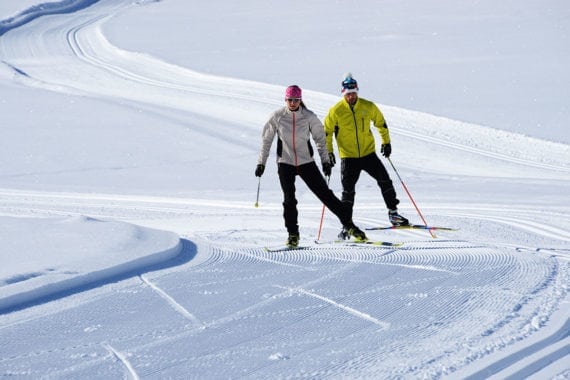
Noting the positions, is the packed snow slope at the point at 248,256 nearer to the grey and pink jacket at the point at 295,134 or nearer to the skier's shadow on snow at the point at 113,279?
the skier's shadow on snow at the point at 113,279

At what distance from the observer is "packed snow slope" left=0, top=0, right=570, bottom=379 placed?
3717 mm

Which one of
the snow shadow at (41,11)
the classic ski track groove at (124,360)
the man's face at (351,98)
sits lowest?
the classic ski track groove at (124,360)

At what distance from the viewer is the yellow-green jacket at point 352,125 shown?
7.78 m

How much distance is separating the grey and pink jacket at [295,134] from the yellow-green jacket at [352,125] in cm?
44

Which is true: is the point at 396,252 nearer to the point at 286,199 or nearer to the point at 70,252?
the point at 286,199

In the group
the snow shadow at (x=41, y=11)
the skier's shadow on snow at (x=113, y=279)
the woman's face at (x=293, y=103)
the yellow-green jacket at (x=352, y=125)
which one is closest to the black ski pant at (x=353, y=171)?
the yellow-green jacket at (x=352, y=125)

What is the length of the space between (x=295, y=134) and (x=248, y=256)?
4.58 ft

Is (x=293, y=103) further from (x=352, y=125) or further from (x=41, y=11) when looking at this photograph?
(x=41, y=11)

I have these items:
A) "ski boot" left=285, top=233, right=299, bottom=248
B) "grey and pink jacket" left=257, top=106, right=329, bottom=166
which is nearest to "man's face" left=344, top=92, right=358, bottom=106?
"grey and pink jacket" left=257, top=106, right=329, bottom=166

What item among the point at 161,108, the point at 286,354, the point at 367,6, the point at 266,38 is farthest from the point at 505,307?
the point at 367,6

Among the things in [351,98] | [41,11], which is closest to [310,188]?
[351,98]

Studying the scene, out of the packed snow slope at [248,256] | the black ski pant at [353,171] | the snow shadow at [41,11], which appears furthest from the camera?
the snow shadow at [41,11]

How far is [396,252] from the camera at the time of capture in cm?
629

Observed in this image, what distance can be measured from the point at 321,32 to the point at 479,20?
A: 503 centimetres
